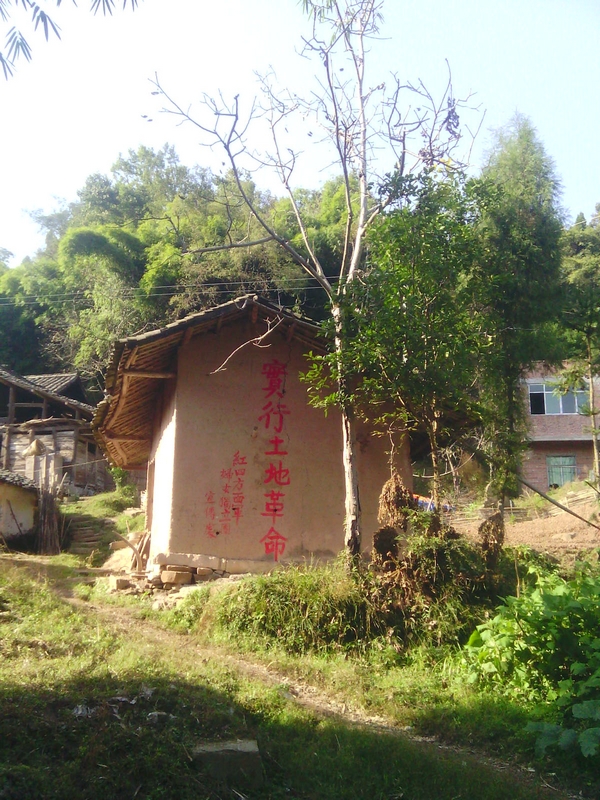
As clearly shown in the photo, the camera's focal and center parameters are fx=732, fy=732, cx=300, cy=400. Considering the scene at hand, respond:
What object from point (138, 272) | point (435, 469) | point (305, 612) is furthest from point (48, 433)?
point (435, 469)

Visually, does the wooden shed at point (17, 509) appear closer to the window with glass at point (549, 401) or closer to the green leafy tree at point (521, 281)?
the green leafy tree at point (521, 281)

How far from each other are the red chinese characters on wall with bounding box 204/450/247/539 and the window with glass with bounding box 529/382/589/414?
20953 mm

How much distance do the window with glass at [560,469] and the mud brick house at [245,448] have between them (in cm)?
1974

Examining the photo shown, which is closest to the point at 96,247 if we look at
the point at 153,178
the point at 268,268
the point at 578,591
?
the point at 268,268

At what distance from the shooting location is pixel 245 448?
10547mm

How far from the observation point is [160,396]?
12961mm

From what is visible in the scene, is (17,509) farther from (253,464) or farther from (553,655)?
(553,655)

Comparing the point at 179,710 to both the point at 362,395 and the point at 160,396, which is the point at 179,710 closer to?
the point at 362,395

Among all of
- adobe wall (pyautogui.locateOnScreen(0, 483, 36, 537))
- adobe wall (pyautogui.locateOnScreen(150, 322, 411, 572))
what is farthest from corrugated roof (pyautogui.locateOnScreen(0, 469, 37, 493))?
adobe wall (pyautogui.locateOnScreen(150, 322, 411, 572))

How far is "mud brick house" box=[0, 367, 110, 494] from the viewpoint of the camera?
26.5 m

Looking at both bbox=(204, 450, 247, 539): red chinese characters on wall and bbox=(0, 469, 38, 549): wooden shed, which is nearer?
bbox=(204, 450, 247, 539): red chinese characters on wall

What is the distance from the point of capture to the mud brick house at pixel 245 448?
10156 mm

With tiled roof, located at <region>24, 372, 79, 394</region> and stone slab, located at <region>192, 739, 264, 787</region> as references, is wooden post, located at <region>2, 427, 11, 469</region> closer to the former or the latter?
tiled roof, located at <region>24, 372, 79, 394</region>

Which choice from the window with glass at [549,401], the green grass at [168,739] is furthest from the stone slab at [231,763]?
the window with glass at [549,401]
